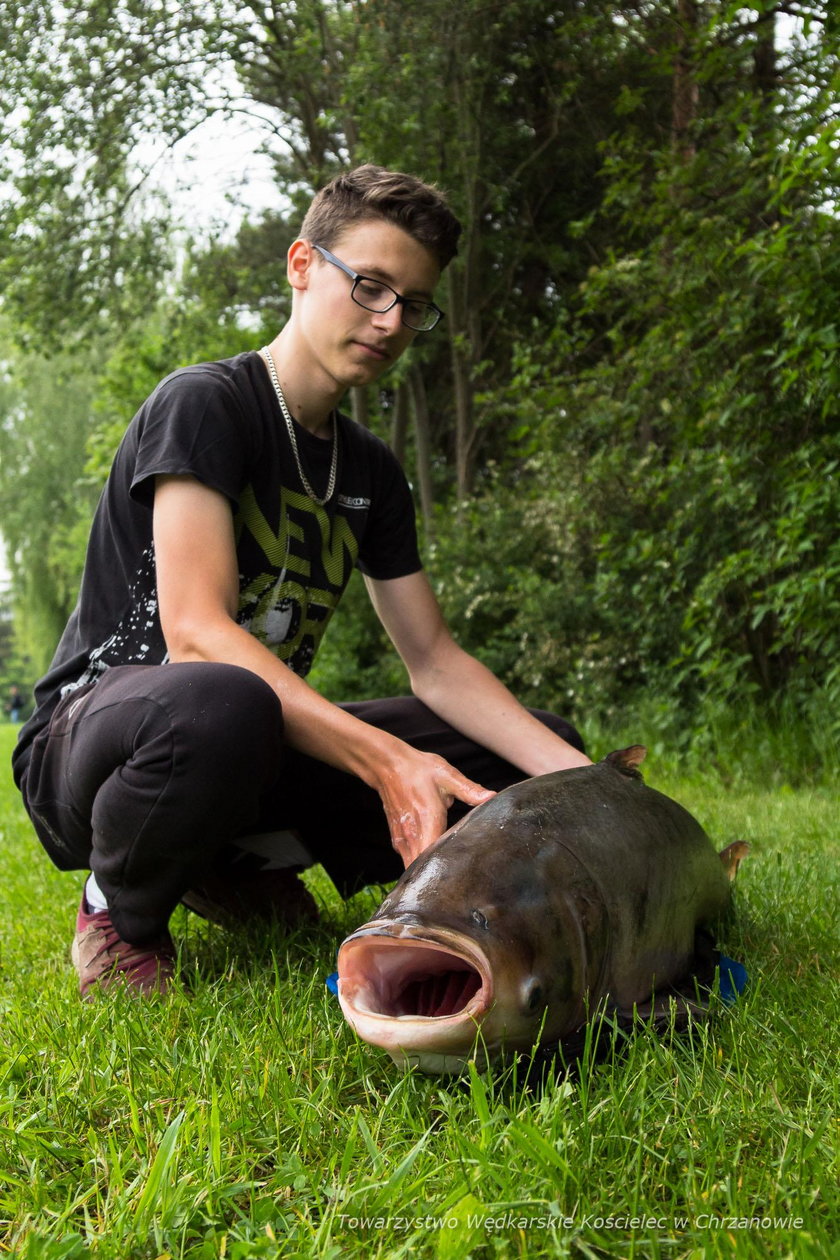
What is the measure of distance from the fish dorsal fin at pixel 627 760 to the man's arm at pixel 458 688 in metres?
0.23

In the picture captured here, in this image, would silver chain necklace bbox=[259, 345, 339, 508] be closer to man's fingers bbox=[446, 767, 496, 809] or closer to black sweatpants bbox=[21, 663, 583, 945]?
black sweatpants bbox=[21, 663, 583, 945]

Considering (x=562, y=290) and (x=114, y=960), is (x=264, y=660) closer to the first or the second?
(x=114, y=960)

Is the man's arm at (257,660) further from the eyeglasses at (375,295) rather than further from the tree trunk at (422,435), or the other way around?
the tree trunk at (422,435)

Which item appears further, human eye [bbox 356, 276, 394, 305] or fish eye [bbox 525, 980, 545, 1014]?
human eye [bbox 356, 276, 394, 305]

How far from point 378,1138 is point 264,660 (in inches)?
37.9

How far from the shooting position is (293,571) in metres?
2.67

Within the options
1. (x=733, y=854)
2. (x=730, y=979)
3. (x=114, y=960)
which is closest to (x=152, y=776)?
(x=114, y=960)

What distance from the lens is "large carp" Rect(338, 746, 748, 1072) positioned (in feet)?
5.01

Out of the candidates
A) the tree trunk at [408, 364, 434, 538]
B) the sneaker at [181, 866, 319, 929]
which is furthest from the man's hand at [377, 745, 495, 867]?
the tree trunk at [408, 364, 434, 538]

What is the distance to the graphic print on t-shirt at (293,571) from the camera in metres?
2.60

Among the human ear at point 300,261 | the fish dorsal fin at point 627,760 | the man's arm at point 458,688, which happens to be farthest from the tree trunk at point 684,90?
the fish dorsal fin at point 627,760

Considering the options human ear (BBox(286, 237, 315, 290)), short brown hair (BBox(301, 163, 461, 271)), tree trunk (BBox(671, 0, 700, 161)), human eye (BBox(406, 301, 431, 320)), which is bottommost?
human eye (BBox(406, 301, 431, 320))

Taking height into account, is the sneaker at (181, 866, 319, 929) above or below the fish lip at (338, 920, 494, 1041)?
below

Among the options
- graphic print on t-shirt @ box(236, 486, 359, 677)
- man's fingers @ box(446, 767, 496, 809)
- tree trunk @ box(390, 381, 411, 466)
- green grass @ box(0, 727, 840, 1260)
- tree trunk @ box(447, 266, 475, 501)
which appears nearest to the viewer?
green grass @ box(0, 727, 840, 1260)
